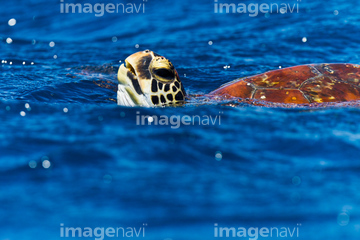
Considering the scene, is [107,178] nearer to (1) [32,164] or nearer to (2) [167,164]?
(2) [167,164]

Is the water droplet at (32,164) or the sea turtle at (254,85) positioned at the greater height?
the sea turtle at (254,85)

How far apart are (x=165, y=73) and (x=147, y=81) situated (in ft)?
0.74

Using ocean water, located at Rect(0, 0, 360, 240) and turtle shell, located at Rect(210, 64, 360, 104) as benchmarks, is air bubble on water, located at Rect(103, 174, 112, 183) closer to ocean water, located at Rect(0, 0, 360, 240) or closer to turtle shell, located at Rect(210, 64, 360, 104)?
ocean water, located at Rect(0, 0, 360, 240)

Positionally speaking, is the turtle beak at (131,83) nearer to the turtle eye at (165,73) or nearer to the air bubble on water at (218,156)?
the turtle eye at (165,73)

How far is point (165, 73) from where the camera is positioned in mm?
5184

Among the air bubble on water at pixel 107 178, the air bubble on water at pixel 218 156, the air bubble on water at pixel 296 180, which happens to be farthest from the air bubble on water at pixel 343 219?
the air bubble on water at pixel 107 178

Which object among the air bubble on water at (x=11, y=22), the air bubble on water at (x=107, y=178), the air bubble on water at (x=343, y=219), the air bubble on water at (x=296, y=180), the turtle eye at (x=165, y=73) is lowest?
the air bubble on water at (x=343, y=219)

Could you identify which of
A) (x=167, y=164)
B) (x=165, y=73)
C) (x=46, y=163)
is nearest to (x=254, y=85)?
(x=165, y=73)

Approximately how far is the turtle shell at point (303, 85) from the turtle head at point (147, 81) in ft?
2.42

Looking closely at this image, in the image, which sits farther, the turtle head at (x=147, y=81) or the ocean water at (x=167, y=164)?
the turtle head at (x=147, y=81)

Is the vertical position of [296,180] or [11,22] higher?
[11,22]

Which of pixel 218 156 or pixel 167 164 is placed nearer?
pixel 167 164

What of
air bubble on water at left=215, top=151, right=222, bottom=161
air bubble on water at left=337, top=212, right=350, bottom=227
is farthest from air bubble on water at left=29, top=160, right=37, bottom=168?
air bubble on water at left=337, top=212, right=350, bottom=227

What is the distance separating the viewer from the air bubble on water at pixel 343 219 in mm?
3074
